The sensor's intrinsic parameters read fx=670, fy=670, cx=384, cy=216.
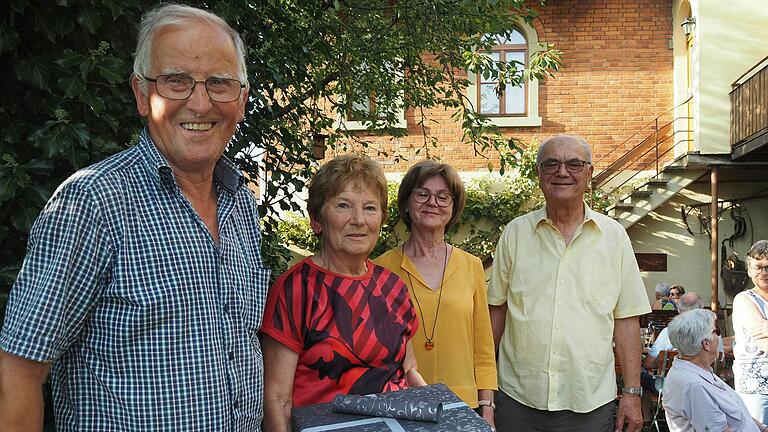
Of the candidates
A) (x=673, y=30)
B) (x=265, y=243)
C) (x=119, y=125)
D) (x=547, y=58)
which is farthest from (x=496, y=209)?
(x=119, y=125)

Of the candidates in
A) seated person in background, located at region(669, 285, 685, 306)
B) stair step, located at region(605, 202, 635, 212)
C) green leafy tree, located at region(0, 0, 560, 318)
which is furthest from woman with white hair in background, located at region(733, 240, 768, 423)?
stair step, located at region(605, 202, 635, 212)

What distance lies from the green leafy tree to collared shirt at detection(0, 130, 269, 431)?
0.61m

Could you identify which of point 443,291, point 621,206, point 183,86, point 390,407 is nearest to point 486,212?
point 621,206

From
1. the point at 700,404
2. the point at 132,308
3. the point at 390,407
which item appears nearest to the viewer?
the point at 132,308

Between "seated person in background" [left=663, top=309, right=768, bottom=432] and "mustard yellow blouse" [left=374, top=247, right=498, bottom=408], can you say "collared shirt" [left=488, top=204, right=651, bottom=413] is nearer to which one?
"mustard yellow blouse" [left=374, top=247, right=498, bottom=408]

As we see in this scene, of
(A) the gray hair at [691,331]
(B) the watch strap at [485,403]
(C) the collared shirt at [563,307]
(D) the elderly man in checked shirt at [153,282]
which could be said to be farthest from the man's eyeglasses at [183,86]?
(A) the gray hair at [691,331]

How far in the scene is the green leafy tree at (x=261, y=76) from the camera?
2105 mm

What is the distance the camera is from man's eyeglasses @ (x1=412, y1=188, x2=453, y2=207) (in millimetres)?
3018

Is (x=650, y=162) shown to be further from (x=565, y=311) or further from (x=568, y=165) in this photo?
(x=565, y=311)

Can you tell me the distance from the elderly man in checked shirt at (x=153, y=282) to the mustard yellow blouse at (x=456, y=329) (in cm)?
116

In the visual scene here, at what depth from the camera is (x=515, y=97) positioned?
1255 cm

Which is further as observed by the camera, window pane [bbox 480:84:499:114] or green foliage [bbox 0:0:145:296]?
window pane [bbox 480:84:499:114]

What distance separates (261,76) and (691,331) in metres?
3.03

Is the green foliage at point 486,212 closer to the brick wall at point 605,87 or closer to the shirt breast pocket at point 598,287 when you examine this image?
the brick wall at point 605,87
